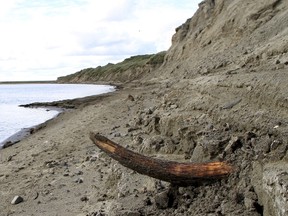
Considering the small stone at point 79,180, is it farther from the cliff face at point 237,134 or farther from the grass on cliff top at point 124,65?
the grass on cliff top at point 124,65

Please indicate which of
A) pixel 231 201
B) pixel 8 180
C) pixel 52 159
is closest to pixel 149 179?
pixel 231 201

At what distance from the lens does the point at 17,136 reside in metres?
24.6

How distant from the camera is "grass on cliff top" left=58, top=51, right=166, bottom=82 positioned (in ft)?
296

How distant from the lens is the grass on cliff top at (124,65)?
9029 centimetres

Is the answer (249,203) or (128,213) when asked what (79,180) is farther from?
(249,203)

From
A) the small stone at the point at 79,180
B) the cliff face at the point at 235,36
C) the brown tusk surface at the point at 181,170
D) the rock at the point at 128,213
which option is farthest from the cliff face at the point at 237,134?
the small stone at the point at 79,180

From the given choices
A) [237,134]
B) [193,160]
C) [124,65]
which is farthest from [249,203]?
[124,65]

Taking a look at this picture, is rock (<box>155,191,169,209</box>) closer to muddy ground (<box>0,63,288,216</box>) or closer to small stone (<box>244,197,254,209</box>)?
muddy ground (<box>0,63,288,216</box>)

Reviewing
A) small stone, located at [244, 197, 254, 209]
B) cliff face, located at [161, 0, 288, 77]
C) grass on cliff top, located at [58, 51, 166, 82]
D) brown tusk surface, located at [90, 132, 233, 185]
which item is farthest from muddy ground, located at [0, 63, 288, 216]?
grass on cliff top, located at [58, 51, 166, 82]

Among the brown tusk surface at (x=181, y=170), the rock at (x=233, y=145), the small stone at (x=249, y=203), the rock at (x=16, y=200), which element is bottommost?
the rock at (x=16, y=200)

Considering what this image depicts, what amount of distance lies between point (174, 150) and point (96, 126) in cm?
1116

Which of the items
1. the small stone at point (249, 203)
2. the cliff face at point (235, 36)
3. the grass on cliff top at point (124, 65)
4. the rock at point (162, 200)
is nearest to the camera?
the small stone at point (249, 203)

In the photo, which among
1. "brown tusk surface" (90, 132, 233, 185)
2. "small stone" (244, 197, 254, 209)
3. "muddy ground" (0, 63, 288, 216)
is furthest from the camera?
"brown tusk surface" (90, 132, 233, 185)

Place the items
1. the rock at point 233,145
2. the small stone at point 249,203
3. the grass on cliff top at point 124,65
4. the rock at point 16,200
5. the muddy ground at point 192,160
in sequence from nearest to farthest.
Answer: the small stone at point 249,203 → the muddy ground at point 192,160 → the rock at point 233,145 → the rock at point 16,200 → the grass on cliff top at point 124,65
